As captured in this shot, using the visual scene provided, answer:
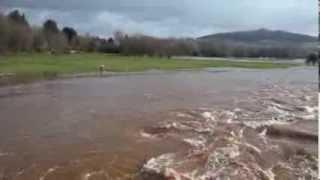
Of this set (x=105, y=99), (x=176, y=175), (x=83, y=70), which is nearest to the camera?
(x=176, y=175)

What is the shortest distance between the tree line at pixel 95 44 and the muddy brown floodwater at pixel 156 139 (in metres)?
56.3

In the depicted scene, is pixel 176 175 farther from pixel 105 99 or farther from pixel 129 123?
pixel 105 99

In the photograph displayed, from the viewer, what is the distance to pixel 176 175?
11492 mm

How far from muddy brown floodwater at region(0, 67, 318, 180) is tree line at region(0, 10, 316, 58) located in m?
56.3

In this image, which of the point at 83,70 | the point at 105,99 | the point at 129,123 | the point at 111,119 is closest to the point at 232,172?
the point at 129,123

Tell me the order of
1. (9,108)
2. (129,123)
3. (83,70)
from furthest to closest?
(83,70) → (9,108) → (129,123)

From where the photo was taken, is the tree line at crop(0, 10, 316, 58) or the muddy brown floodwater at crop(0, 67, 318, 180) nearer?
the muddy brown floodwater at crop(0, 67, 318, 180)

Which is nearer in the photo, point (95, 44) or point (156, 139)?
point (156, 139)

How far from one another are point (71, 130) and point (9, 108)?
7268 mm

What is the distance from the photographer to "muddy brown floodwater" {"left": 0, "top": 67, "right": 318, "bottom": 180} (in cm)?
1188

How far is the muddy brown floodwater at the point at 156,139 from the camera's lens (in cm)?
1188

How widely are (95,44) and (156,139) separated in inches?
4237

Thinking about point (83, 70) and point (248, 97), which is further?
point (83, 70)

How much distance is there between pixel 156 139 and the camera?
15.6 meters
